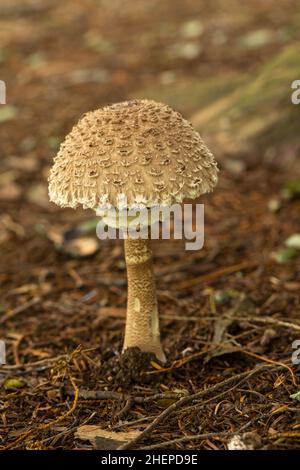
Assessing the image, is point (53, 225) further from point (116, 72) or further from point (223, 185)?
point (116, 72)

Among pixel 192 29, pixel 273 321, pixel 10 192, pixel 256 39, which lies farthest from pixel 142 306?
pixel 192 29

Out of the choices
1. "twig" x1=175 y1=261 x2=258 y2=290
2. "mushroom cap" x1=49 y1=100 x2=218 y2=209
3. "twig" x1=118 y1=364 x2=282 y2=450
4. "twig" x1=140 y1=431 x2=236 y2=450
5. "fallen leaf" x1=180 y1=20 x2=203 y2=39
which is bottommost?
"twig" x1=140 y1=431 x2=236 y2=450

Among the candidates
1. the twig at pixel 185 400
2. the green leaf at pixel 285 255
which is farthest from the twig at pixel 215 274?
the twig at pixel 185 400

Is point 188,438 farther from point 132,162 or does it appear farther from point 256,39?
point 256,39

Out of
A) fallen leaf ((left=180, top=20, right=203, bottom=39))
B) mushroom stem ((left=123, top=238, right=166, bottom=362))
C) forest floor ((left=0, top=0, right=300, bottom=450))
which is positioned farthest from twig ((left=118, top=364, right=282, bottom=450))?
fallen leaf ((left=180, top=20, right=203, bottom=39))

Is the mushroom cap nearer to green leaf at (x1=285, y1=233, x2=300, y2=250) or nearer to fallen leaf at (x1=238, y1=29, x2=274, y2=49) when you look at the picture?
green leaf at (x1=285, y1=233, x2=300, y2=250)

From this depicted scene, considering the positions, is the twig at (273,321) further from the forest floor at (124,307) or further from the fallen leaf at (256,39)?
the fallen leaf at (256,39)
